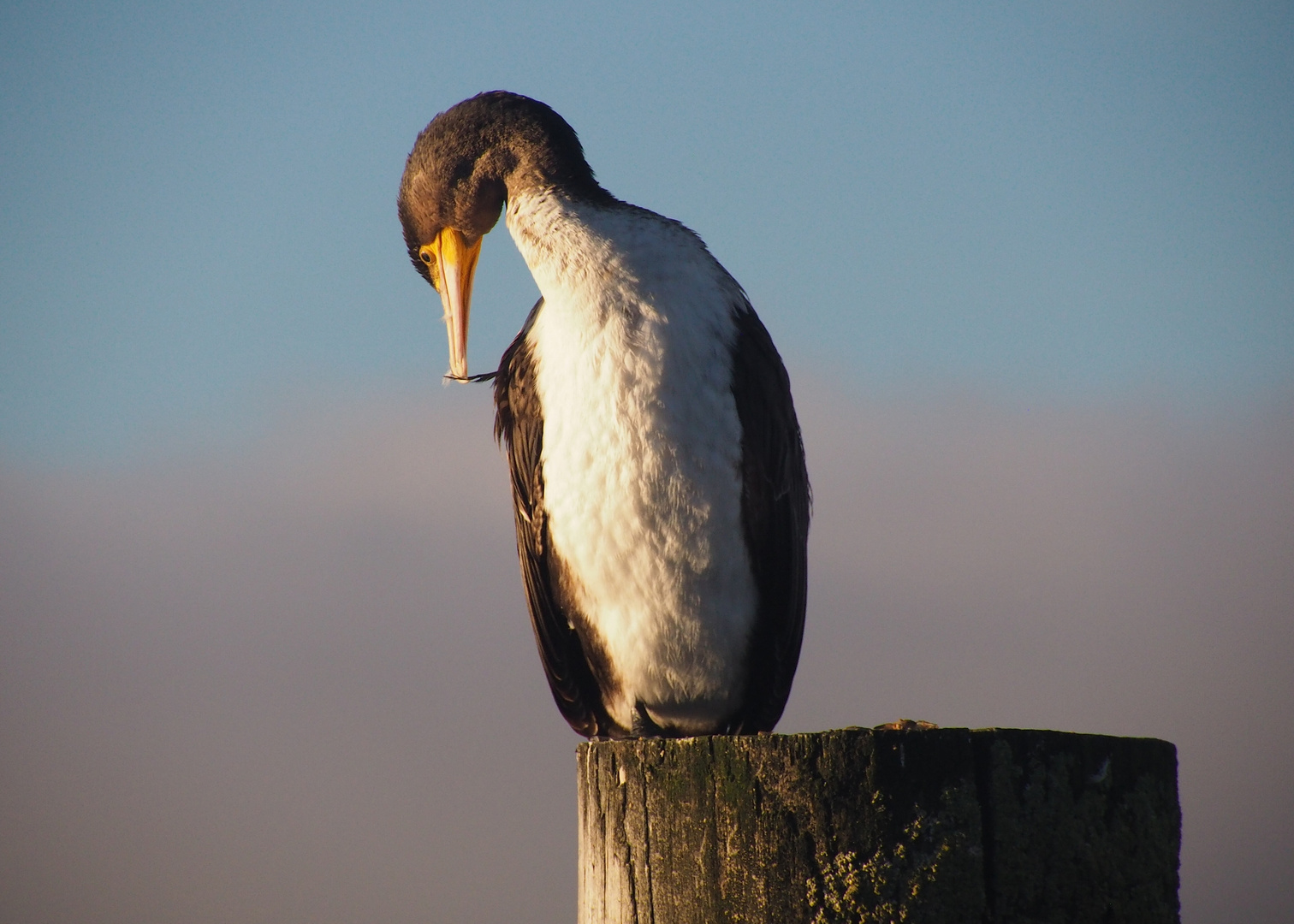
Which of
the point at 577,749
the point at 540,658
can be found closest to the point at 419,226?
the point at 540,658

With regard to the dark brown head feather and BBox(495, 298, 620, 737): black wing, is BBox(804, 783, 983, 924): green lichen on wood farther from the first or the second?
the dark brown head feather

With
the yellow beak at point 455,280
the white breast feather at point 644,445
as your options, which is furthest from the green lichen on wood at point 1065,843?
the yellow beak at point 455,280

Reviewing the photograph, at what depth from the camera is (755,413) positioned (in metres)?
3.56

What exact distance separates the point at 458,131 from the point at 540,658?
187 cm

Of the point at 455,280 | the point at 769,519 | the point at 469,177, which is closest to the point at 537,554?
the point at 769,519

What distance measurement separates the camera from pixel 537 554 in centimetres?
371

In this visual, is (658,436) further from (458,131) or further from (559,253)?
(458,131)

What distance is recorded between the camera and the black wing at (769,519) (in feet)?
11.5

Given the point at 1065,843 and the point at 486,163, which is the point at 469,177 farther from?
the point at 1065,843

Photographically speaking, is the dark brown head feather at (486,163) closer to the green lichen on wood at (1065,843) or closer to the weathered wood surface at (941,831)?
the weathered wood surface at (941,831)

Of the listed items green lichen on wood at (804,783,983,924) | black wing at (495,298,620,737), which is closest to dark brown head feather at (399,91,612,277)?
black wing at (495,298,620,737)

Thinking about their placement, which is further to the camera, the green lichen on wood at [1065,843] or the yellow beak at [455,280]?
the yellow beak at [455,280]

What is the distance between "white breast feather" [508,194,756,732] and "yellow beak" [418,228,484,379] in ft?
1.41

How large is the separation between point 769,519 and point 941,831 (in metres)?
1.62
